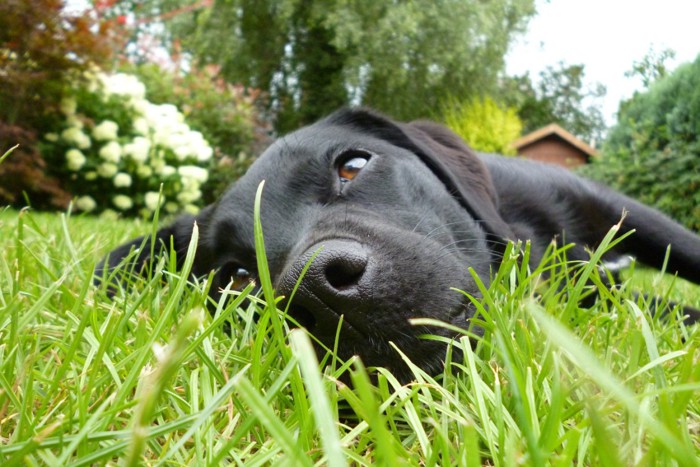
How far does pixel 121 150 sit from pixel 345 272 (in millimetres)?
6433

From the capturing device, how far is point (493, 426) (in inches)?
29.5

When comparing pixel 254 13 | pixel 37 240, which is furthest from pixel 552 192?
pixel 254 13

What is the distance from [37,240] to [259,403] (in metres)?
2.00

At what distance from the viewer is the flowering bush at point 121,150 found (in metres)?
6.64

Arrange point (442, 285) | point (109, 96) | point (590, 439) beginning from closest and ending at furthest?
point (590, 439)
point (442, 285)
point (109, 96)

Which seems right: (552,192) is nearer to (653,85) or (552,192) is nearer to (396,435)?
(396,435)

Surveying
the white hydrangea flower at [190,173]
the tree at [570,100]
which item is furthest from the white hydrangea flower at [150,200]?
the tree at [570,100]

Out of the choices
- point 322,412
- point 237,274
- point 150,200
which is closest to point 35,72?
point 150,200

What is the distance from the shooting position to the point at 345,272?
1048 mm

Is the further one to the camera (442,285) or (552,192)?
(552,192)

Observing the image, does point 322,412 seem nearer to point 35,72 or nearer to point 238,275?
point 238,275

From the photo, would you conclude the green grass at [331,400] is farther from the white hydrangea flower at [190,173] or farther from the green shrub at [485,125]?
the green shrub at [485,125]

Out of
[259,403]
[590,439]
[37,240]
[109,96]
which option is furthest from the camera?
[109,96]

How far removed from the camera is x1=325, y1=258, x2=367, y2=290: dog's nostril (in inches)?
40.7
